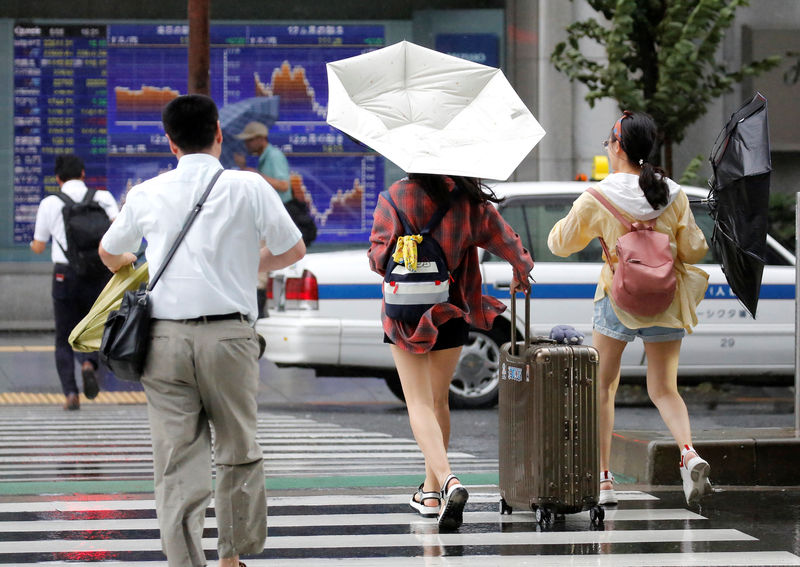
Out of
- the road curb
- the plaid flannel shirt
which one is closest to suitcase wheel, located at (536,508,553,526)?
the plaid flannel shirt

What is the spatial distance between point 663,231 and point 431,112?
1.22 metres

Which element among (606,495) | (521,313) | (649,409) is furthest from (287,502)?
(649,409)

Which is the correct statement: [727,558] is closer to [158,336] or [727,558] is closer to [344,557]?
[344,557]

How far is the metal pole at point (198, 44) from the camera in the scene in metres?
12.3

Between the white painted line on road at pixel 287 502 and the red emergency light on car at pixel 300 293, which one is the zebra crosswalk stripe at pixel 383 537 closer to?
the white painted line on road at pixel 287 502

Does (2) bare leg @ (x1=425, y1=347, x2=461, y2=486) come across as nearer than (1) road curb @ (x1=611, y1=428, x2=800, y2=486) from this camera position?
Yes

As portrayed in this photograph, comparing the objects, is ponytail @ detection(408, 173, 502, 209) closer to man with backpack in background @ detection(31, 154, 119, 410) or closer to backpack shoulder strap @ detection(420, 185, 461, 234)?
backpack shoulder strap @ detection(420, 185, 461, 234)

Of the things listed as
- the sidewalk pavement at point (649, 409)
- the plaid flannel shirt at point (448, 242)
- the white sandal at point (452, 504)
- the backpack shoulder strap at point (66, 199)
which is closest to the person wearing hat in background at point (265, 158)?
the sidewalk pavement at point (649, 409)

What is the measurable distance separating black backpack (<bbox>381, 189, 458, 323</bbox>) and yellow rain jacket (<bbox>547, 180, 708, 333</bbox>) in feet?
2.43

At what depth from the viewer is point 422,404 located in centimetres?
584

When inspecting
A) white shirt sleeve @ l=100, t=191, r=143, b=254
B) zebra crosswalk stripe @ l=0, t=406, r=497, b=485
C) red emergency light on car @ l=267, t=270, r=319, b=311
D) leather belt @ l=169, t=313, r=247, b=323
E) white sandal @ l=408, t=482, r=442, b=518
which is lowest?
zebra crosswalk stripe @ l=0, t=406, r=497, b=485

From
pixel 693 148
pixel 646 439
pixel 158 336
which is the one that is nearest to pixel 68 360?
pixel 646 439

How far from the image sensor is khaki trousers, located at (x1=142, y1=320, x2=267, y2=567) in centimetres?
455

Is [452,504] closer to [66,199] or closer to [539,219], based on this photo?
[539,219]
